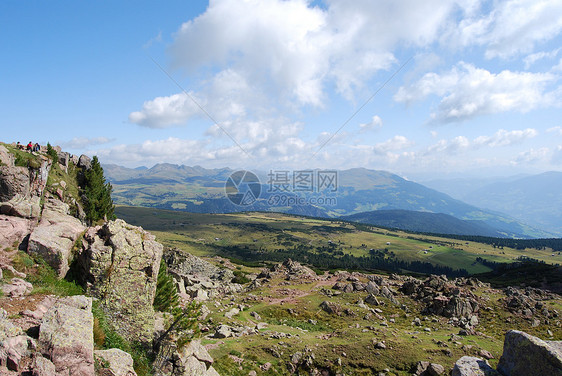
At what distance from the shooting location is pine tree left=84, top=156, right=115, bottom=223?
50.2m

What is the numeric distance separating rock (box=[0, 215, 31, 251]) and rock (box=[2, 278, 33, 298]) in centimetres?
376

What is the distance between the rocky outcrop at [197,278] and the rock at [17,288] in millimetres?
33121

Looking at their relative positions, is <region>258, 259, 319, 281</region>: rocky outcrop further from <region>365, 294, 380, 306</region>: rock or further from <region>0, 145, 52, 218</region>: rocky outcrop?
<region>0, 145, 52, 218</region>: rocky outcrop

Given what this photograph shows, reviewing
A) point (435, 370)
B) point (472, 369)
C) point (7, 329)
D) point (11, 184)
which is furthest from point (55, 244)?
point (435, 370)

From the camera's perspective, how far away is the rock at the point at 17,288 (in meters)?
13.1

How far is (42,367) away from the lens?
29.0 ft

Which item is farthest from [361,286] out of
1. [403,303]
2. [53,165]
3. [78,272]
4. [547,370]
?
[53,165]

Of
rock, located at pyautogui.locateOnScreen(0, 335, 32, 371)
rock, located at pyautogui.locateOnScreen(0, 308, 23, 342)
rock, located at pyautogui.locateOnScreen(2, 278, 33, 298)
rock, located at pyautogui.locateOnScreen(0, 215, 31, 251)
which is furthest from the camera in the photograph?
rock, located at pyautogui.locateOnScreen(0, 215, 31, 251)

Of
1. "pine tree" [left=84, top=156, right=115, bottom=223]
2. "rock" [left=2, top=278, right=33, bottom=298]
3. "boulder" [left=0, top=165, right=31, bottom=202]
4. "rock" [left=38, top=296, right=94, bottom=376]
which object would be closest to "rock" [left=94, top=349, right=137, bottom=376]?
"rock" [left=38, top=296, right=94, bottom=376]

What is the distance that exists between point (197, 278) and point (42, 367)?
1990 inches

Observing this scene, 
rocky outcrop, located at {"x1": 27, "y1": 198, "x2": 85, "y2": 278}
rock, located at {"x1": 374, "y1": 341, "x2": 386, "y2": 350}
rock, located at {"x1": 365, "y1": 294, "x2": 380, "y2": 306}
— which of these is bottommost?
rock, located at {"x1": 365, "y1": 294, "x2": 380, "y2": 306}

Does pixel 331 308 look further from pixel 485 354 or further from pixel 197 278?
pixel 197 278

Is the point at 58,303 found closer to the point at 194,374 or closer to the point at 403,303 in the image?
the point at 194,374

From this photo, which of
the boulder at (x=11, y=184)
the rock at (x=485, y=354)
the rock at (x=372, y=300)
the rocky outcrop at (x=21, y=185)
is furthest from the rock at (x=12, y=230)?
the rock at (x=372, y=300)
